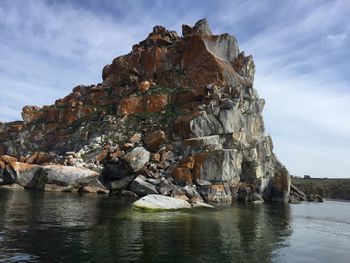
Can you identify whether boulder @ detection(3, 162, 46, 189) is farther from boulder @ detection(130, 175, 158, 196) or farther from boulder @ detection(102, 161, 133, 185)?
boulder @ detection(130, 175, 158, 196)

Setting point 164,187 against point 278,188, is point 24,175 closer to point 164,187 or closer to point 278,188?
point 164,187

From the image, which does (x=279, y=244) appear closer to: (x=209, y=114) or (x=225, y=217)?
(x=225, y=217)

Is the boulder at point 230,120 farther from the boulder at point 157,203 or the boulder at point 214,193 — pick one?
the boulder at point 157,203

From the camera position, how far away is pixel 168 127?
4124 inches

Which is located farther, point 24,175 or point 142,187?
point 24,175

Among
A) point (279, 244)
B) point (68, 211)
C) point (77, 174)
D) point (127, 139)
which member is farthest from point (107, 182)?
point (279, 244)

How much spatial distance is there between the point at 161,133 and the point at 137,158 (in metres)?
13.4

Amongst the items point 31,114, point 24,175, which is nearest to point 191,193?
point 24,175

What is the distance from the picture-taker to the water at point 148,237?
90.4ft

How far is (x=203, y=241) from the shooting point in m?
35.3

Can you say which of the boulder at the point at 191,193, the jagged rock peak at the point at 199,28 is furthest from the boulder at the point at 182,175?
the jagged rock peak at the point at 199,28

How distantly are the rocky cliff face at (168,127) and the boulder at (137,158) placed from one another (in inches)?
9.2

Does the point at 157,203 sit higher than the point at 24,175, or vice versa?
the point at 24,175

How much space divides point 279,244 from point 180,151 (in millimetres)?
58942
